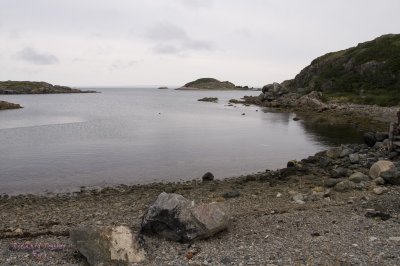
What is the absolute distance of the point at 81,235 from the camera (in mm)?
13227

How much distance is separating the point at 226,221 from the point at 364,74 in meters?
88.7

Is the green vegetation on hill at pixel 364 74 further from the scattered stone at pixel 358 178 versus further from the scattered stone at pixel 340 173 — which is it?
the scattered stone at pixel 358 178

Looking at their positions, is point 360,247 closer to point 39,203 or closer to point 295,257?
point 295,257

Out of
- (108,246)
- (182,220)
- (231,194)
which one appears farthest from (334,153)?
(108,246)

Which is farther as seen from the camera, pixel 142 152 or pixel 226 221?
pixel 142 152

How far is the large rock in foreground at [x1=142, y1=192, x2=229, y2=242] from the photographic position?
14.5 m

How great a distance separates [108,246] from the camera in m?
12.7

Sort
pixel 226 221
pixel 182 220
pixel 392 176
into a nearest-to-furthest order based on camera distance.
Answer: pixel 182 220, pixel 226 221, pixel 392 176

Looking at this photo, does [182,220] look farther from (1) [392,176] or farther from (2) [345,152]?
(2) [345,152]

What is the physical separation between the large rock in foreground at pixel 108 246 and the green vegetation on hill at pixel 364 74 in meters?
71.4

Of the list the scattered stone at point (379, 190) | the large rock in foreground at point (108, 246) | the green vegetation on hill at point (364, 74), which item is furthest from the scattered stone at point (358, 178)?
the green vegetation on hill at point (364, 74)

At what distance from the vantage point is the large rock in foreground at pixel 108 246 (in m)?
12.5

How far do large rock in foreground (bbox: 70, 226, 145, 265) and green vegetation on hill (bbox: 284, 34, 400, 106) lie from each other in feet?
234

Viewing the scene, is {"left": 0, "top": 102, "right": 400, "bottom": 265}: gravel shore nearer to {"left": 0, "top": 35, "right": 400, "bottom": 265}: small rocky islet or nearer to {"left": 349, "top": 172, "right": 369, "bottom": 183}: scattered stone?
{"left": 0, "top": 35, "right": 400, "bottom": 265}: small rocky islet
